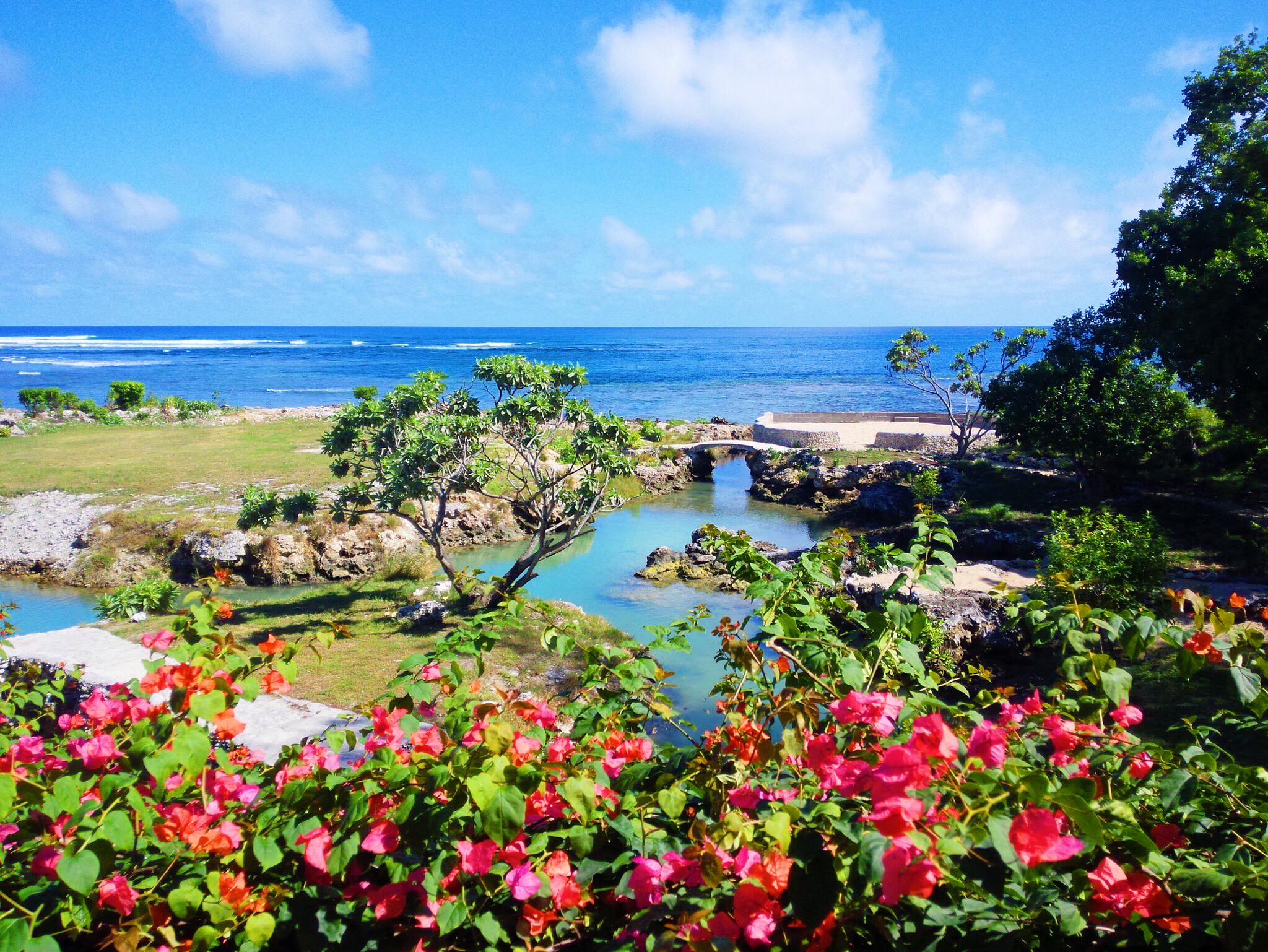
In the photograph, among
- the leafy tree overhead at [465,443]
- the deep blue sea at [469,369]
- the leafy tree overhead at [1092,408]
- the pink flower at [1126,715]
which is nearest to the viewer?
the pink flower at [1126,715]

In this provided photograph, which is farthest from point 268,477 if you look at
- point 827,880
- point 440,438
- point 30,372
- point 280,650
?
point 30,372

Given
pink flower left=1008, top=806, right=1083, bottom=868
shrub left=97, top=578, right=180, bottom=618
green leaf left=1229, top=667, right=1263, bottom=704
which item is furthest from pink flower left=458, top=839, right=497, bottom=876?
shrub left=97, top=578, right=180, bottom=618

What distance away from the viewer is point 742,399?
2459 inches

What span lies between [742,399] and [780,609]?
6090cm

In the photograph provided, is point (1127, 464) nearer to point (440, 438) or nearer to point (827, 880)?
point (440, 438)

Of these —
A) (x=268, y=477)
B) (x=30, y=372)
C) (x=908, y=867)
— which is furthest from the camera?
(x=30, y=372)

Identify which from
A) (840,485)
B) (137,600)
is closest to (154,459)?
(137,600)

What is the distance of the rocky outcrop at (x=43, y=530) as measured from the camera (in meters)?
17.0

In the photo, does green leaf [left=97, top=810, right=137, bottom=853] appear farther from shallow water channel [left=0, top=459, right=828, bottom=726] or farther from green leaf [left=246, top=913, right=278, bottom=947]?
shallow water channel [left=0, top=459, right=828, bottom=726]

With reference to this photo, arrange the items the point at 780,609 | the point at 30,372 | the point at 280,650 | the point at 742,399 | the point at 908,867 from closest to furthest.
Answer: the point at 908,867, the point at 280,650, the point at 780,609, the point at 742,399, the point at 30,372

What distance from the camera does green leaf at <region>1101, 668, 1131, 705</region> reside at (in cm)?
176

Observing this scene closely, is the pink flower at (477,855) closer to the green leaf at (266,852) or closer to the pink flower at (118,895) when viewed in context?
the green leaf at (266,852)

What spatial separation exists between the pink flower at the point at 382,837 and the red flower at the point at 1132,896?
1.46 meters

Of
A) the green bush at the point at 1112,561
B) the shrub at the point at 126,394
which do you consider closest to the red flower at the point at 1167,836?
the green bush at the point at 1112,561
